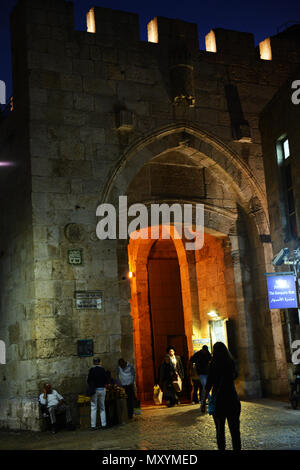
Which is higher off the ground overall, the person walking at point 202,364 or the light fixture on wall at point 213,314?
the light fixture on wall at point 213,314

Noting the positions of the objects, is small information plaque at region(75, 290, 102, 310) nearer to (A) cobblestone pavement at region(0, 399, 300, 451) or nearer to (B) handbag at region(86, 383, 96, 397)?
(B) handbag at region(86, 383, 96, 397)

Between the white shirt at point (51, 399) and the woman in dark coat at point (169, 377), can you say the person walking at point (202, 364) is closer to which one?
the woman in dark coat at point (169, 377)

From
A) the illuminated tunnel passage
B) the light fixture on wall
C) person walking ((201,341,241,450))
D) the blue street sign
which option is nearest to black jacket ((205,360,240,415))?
person walking ((201,341,241,450))

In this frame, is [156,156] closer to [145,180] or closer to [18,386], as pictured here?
[145,180]

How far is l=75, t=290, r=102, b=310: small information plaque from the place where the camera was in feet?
42.5

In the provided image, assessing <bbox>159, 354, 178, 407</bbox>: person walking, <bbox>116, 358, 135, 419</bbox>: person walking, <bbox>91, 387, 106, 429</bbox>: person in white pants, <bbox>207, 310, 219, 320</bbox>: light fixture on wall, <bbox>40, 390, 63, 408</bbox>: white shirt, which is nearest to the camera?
<bbox>91, 387, 106, 429</bbox>: person in white pants

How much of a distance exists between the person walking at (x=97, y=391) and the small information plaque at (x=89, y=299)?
1630mm

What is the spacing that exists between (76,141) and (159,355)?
912cm

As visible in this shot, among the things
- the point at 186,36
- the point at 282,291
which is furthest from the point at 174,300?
the point at 186,36

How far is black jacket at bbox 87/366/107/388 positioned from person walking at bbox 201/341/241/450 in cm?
480

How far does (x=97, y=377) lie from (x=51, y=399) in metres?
1.00

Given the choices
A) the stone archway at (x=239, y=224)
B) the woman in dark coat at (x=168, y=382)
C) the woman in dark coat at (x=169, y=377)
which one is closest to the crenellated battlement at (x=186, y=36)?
the stone archway at (x=239, y=224)

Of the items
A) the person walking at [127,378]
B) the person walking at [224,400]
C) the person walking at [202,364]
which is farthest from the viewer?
the person walking at [202,364]

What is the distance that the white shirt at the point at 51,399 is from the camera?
1173 centimetres
